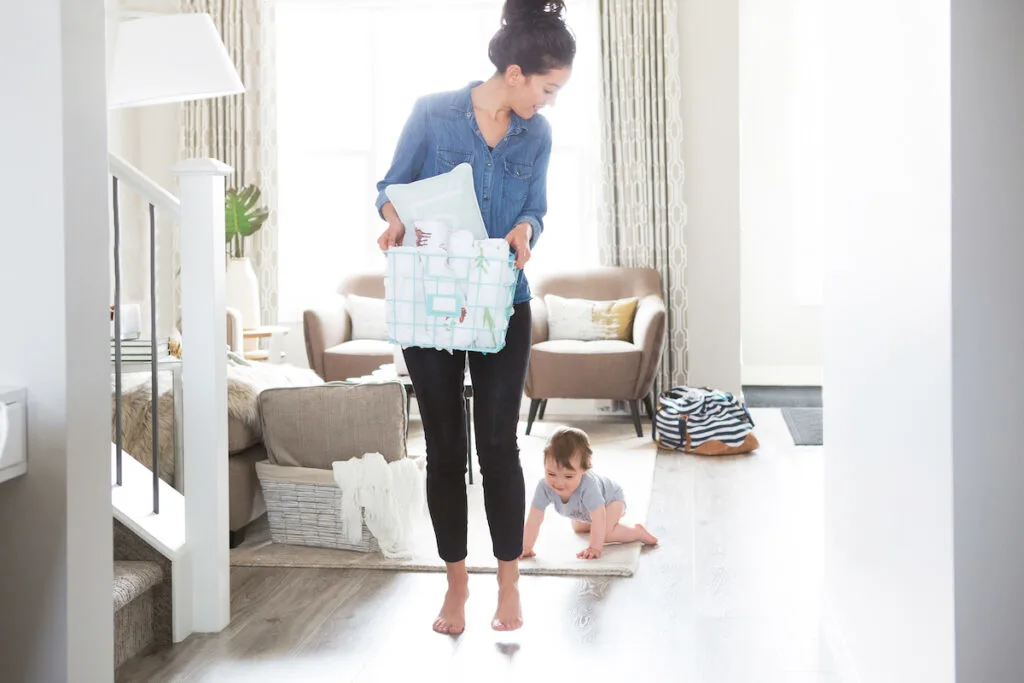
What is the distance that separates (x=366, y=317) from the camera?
233 inches

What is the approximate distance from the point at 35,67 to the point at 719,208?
16.4ft

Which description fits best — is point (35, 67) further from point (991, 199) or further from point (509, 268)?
point (991, 199)

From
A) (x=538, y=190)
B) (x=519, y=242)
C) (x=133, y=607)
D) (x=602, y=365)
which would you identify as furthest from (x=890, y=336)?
(x=602, y=365)

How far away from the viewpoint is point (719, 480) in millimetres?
4215

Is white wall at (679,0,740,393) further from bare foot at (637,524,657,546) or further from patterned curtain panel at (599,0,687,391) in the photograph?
bare foot at (637,524,657,546)

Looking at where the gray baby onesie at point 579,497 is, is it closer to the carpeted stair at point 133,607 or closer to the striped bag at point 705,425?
the carpeted stair at point 133,607

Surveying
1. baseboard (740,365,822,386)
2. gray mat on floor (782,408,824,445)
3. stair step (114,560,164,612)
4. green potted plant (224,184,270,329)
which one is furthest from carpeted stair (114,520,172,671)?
baseboard (740,365,822,386)

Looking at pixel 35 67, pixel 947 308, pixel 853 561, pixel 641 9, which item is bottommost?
pixel 853 561

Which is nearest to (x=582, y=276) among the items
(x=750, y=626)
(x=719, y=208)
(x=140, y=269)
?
(x=719, y=208)

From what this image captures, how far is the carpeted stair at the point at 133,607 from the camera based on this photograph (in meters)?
2.22

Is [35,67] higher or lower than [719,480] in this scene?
higher

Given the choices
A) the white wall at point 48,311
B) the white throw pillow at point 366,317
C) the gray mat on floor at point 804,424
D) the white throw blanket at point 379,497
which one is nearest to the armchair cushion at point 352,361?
the white throw pillow at point 366,317

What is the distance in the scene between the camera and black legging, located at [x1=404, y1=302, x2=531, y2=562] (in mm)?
2275

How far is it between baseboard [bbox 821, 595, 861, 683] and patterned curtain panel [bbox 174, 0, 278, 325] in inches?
180
